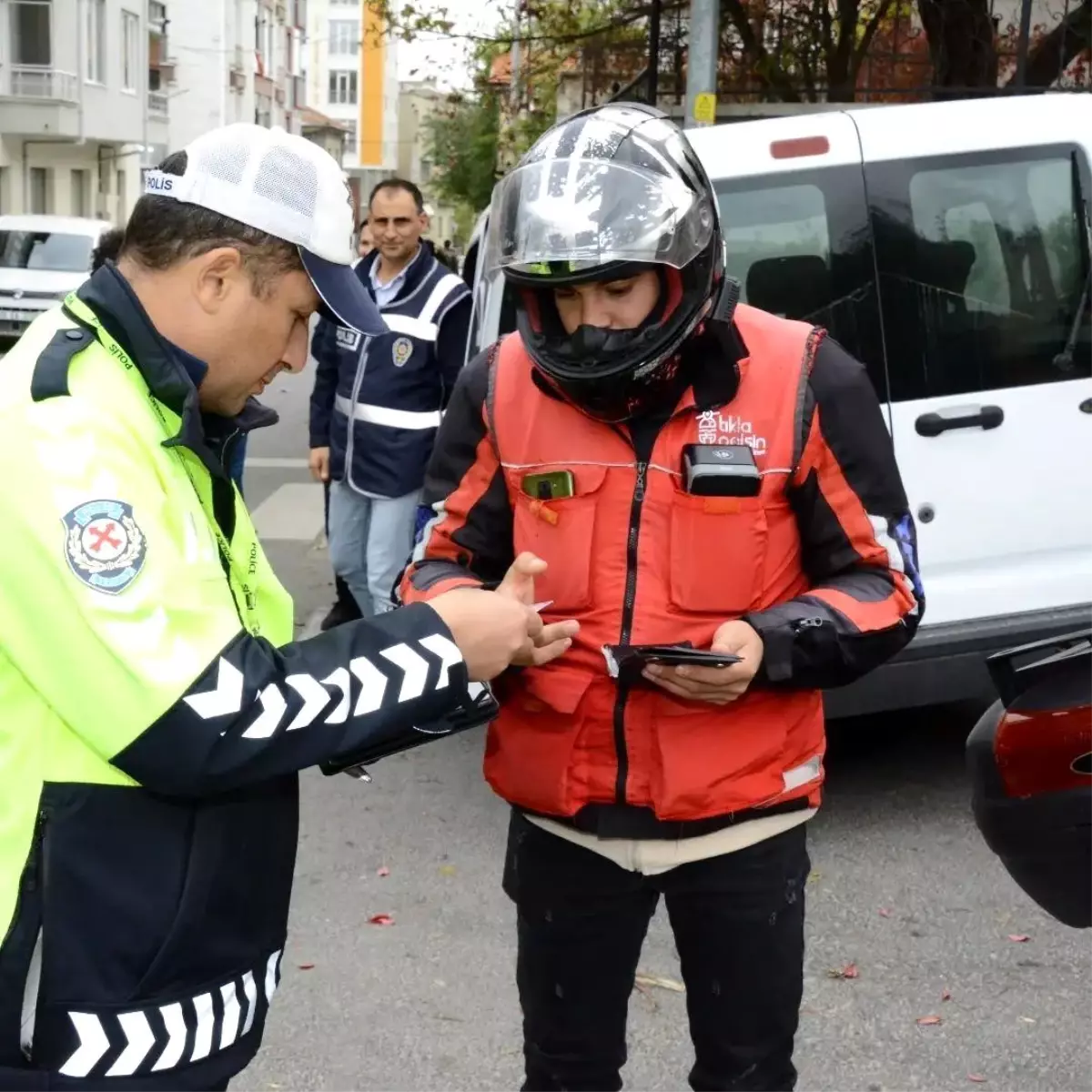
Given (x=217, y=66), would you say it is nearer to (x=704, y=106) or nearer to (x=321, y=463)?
(x=704, y=106)

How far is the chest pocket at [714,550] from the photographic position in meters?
2.26

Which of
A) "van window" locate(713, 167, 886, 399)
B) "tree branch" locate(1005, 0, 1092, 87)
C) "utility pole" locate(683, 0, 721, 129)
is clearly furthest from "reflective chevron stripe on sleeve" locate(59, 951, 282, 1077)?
"tree branch" locate(1005, 0, 1092, 87)

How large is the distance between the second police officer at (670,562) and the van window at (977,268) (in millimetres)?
2093

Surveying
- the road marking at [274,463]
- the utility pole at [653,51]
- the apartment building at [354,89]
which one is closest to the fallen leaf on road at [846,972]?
the utility pole at [653,51]

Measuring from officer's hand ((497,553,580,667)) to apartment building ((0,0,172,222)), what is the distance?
35890 millimetres

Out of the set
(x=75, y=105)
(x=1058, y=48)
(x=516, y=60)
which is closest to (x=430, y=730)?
(x=1058, y=48)

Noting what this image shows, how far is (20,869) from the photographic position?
1.65 metres

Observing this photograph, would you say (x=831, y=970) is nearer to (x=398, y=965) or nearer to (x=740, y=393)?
(x=398, y=965)

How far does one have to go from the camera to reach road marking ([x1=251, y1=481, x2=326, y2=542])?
9125 millimetres

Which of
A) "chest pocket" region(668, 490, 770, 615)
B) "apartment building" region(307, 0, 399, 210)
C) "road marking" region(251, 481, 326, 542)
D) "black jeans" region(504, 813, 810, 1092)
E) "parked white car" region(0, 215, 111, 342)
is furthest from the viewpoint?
"apartment building" region(307, 0, 399, 210)

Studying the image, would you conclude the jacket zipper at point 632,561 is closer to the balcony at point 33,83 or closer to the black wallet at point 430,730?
the black wallet at point 430,730

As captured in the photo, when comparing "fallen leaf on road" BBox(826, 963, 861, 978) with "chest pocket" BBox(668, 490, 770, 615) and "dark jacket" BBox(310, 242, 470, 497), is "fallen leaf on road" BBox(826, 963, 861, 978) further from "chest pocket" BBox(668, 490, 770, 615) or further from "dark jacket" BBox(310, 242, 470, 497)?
"dark jacket" BBox(310, 242, 470, 497)

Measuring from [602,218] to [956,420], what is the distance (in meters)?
2.40

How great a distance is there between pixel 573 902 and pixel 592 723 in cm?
31
